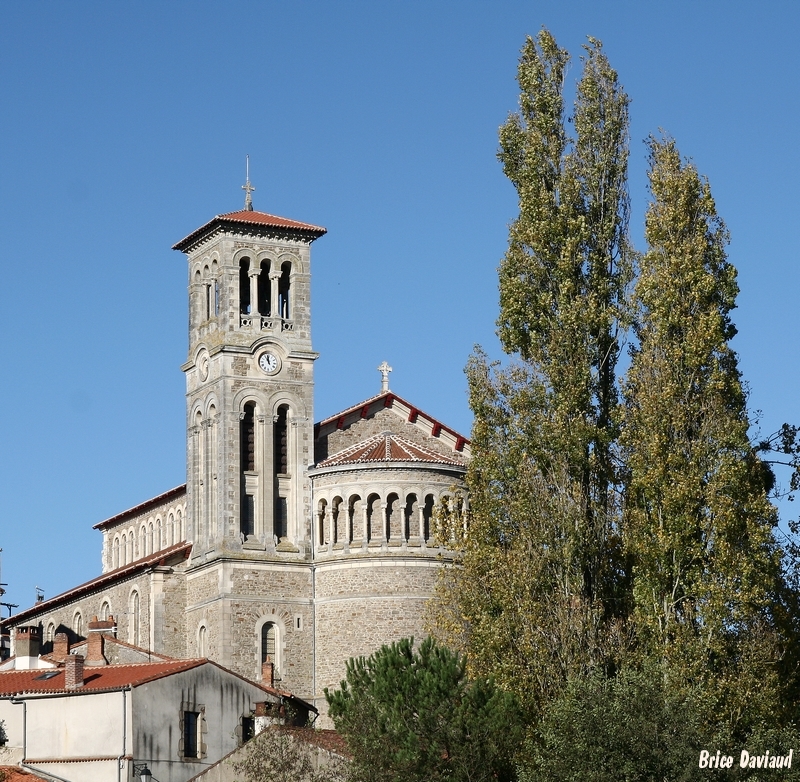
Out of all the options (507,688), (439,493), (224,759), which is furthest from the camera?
(439,493)

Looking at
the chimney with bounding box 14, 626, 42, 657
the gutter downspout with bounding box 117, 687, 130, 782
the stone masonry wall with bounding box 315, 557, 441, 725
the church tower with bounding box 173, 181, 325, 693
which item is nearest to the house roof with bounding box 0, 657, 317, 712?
the gutter downspout with bounding box 117, 687, 130, 782

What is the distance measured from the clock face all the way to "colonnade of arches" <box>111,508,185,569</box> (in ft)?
24.9

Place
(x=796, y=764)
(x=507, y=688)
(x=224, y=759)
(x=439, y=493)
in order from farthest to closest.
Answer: (x=439, y=493), (x=224, y=759), (x=507, y=688), (x=796, y=764)

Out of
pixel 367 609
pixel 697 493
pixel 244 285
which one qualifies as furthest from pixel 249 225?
pixel 697 493

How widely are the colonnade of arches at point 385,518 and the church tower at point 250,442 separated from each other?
1509 mm

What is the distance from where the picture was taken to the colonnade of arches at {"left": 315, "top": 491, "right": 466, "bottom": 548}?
5803 cm

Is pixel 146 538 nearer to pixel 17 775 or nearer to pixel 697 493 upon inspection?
pixel 17 775

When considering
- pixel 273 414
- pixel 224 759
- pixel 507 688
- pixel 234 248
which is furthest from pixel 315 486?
pixel 507 688

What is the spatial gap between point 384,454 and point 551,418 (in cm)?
1527

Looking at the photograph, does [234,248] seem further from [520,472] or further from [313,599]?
[520,472]

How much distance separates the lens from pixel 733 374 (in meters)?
43.0

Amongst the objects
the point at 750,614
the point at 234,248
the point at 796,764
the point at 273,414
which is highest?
the point at 234,248

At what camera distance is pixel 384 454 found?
58.9m

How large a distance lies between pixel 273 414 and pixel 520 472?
688 inches
